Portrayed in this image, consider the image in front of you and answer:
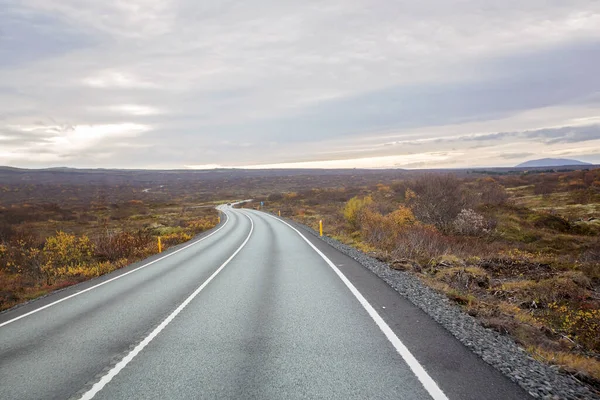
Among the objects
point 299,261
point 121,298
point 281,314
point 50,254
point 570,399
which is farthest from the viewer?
point 50,254

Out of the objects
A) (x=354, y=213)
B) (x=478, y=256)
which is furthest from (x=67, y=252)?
(x=478, y=256)

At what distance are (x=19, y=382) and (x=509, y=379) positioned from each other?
6.06 metres

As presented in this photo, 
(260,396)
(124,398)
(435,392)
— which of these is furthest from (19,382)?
(435,392)

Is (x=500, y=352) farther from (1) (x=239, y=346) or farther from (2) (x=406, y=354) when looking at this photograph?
(1) (x=239, y=346)

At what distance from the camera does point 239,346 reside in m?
5.40

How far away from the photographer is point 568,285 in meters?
10.8

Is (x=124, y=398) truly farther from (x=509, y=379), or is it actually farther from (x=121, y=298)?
(x=121, y=298)

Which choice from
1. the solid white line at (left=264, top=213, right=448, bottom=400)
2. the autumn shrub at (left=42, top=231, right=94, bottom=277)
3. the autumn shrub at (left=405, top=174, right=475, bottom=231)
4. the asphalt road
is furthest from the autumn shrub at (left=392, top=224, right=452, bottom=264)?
the autumn shrub at (left=42, top=231, right=94, bottom=277)

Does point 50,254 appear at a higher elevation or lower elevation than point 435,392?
lower

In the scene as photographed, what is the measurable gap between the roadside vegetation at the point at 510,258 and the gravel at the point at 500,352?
295mm

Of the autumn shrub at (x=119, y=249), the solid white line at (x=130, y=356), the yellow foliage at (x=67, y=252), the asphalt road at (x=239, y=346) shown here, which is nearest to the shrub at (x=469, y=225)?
the asphalt road at (x=239, y=346)

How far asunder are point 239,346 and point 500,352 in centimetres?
375

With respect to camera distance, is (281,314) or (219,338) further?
(281,314)

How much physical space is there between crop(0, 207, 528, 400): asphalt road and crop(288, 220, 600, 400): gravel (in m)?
0.18
